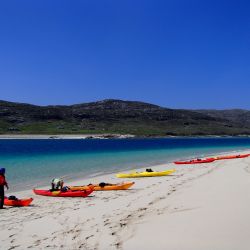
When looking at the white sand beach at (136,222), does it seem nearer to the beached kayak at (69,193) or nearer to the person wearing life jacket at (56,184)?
the beached kayak at (69,193)

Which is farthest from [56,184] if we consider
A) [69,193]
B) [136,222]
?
[136,222]

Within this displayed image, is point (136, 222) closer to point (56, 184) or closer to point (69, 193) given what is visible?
point (69, 193)

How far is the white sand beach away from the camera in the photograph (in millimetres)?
10000

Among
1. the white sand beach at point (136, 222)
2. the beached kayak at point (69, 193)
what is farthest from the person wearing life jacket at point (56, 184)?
the white sand beach at point (136, 222)

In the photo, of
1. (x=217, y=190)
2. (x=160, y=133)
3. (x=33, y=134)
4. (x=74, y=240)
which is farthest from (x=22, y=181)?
(x=160, y=133)

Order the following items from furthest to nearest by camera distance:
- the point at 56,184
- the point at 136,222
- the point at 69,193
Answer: the point at 56,184, the point at 69,193, the point at 136,222

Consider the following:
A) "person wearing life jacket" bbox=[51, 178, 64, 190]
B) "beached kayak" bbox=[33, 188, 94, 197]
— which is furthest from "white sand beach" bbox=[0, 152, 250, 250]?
"person wearing life jacket" bbox=[51, 178, 64, 190]

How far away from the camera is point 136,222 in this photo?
39.5 ft

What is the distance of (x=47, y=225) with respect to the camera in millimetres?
12352

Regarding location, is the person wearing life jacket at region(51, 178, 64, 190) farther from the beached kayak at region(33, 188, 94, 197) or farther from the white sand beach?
the white sand beach

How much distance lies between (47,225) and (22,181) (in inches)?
580

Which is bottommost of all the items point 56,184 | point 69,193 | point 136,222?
point 136,222

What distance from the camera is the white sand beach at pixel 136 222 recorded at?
394 inches

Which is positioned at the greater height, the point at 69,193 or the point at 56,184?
the point at 56,184
